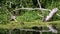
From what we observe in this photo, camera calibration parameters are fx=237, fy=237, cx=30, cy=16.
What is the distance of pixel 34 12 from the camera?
56.9 feet

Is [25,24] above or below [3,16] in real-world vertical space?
below

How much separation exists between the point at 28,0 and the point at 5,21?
5284mm

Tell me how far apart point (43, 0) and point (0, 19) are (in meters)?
5.51

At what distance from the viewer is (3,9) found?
56.1ft

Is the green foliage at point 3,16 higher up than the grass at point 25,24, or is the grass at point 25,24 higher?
the green foliage at point 3,16

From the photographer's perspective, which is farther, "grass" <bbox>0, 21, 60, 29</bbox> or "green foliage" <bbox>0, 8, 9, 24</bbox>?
"green foliage" <bbox>0, 8, 9, 24</bbox>

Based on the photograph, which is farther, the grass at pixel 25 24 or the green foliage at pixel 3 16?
the green foliage at pixel 3 16

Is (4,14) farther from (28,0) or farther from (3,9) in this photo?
(28,0)

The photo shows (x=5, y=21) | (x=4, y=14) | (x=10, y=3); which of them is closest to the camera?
(x=5, y=21)

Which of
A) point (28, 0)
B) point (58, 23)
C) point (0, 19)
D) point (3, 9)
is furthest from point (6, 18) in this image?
point (28, 0)

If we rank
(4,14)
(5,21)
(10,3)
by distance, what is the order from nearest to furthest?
(5,21)
(4,14)
(10,3)

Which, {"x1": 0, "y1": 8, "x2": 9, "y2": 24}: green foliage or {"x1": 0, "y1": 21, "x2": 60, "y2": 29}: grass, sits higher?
{"x1": 0, "y1": 8, "x2": 9, "y2": 24}: green foliage

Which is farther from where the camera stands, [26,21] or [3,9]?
[3,9]

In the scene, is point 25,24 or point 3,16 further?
point 3,16
